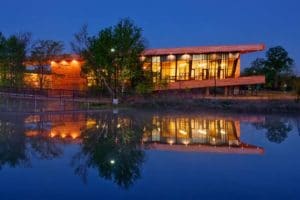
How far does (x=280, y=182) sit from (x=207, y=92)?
1666 inches

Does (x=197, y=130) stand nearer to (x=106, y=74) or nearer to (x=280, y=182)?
(x=280, y=182)

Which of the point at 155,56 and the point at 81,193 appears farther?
the point at 155,56

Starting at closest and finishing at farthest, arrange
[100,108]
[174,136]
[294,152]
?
[294,152] < [174,136] < [100,108]

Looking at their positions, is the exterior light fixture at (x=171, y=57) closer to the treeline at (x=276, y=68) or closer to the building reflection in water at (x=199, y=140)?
the treeline at (x=276, y=68)

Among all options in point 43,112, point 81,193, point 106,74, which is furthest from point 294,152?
point 106,74

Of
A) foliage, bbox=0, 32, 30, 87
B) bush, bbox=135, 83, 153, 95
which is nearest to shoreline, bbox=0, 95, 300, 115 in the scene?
bush, bbox=135, 83, 153, 95

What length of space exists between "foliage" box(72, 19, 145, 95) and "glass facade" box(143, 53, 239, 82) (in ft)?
40.1

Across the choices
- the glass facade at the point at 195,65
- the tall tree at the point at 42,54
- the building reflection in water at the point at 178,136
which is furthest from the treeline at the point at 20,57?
the building reflection in water at the point at 178,136

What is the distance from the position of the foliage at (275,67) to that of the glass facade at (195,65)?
58.2ft

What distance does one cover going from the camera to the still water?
803 cm

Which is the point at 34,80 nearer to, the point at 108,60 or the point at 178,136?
the point at 108,60

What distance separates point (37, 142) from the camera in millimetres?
14375

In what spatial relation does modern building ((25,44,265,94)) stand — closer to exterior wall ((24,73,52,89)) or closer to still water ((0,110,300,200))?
exterior wall ((24,73,52,89))

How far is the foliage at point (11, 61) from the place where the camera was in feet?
154
